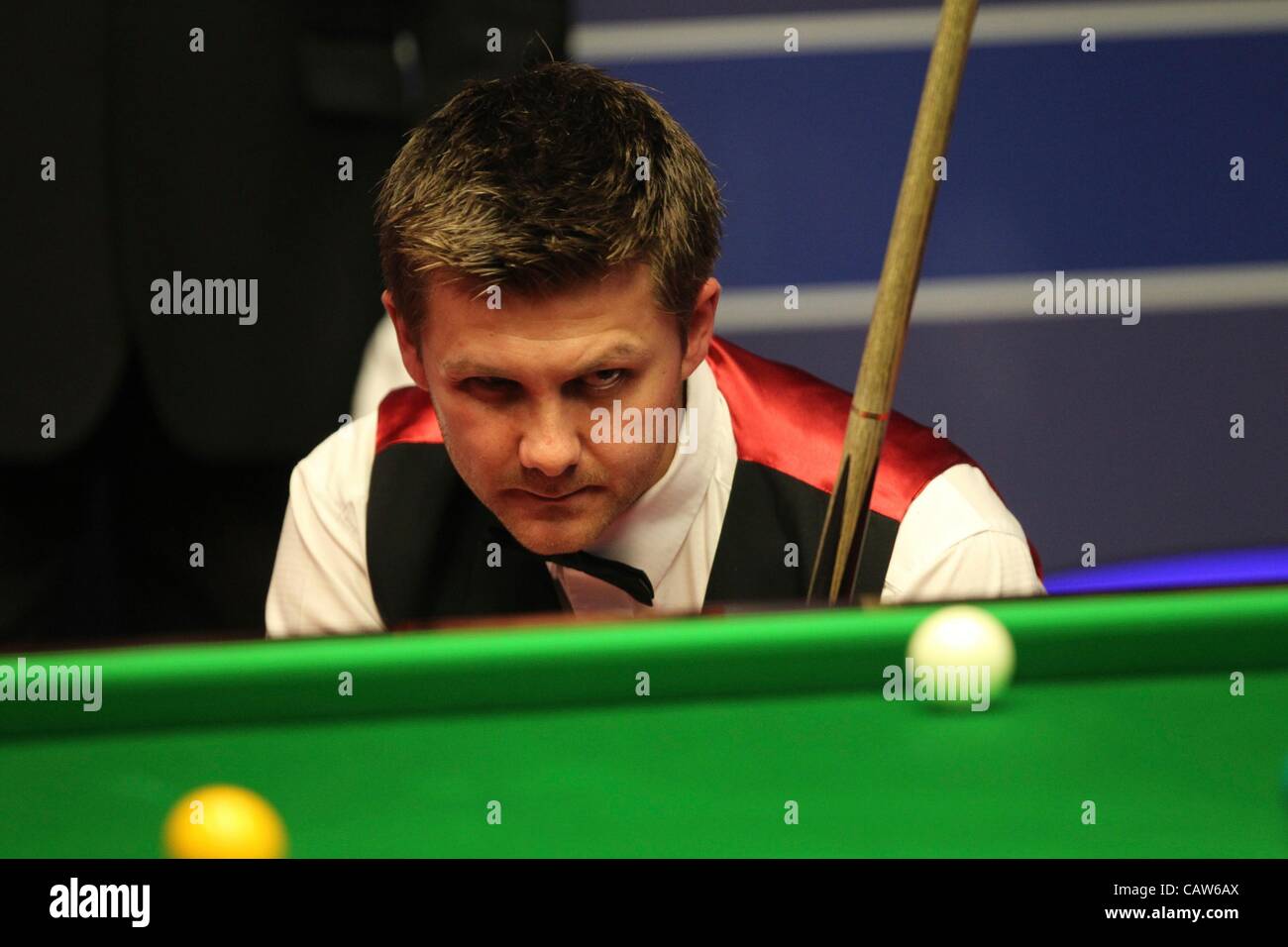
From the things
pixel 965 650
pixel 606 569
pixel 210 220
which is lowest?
pixel 965 650

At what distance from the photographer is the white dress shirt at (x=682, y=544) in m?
2.38

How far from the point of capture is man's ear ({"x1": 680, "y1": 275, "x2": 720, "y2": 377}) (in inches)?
91.7

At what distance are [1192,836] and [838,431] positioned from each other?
0.95 m

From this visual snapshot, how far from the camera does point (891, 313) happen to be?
2131 mm

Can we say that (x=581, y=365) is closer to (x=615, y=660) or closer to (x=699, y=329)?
(x=699, y=329)

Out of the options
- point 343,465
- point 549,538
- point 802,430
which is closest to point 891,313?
point 802,430

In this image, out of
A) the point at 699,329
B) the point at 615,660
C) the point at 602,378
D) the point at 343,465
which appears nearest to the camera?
the point at 615,660

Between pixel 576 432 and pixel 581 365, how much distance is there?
0.12 m

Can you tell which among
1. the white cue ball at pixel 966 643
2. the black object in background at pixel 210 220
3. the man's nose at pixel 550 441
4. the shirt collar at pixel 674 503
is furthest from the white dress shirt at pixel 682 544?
the white cue ball at pixel 966 643

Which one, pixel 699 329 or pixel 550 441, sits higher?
pixel 699 329

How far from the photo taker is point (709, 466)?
2.39 metres

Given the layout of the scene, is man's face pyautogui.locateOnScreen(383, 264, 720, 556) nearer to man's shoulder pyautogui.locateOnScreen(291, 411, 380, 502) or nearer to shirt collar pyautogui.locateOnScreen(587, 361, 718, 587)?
shirt collar pyautogui.locateOnScreen(587, 361, 718, 587)

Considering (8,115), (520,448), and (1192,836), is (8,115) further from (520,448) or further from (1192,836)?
(1192,836)

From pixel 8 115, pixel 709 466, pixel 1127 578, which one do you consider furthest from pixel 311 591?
pixel 1127 578
